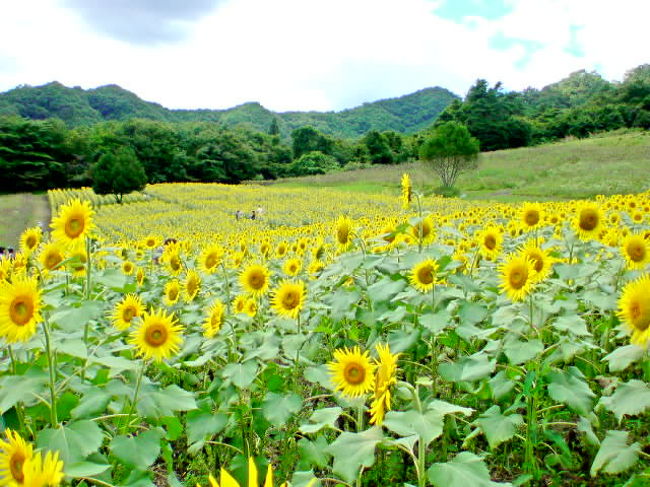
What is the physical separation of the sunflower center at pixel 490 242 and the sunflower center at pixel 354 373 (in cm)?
159

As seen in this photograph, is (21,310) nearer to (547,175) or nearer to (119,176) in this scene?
(547,175)

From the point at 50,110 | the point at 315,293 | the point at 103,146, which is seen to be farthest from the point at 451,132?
the point at 50,110

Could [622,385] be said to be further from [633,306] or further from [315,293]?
[315,293]

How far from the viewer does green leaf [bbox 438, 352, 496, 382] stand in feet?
6.12

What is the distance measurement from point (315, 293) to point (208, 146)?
57.1m

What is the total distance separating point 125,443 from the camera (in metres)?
1.53

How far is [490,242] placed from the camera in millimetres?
2803

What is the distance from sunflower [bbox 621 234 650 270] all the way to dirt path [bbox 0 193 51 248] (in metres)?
18.9

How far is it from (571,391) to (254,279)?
1.67 metres

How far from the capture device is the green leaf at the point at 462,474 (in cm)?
120

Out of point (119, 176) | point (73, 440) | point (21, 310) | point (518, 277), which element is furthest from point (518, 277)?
point (119, 176)

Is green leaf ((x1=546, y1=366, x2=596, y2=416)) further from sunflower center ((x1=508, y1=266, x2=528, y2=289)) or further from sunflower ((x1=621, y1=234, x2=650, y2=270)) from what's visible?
sunflower ((x1=621, y1=234, x2=650, y2=270))

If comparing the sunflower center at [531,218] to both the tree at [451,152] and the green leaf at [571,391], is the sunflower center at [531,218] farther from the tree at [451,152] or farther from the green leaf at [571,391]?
the tree at [451,152]

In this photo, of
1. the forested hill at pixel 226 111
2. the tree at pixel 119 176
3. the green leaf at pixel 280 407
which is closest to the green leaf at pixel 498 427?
the green leaf at pixel 280 407
